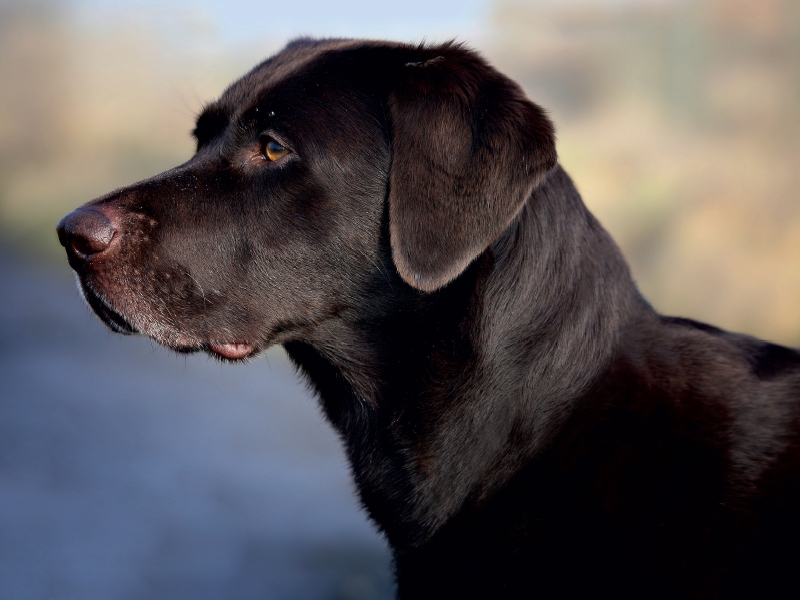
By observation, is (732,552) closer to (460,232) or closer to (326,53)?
(460,232)

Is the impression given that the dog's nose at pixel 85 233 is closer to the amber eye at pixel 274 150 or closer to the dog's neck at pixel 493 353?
the amber eye at pixel 274 150

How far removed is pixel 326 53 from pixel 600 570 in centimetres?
183

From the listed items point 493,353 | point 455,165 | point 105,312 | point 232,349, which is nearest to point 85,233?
point 105,312

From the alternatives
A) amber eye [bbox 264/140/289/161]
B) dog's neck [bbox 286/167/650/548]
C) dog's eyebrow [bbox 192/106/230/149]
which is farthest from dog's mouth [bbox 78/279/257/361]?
dog's eyebrow [bbox 192/106/230/149]

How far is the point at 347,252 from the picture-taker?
256 centimetres

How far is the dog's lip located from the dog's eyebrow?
0.74 m

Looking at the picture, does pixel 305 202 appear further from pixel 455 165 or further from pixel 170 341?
pixel 170 341

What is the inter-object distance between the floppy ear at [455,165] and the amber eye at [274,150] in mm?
356

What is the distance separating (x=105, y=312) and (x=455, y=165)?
1175 millimetres

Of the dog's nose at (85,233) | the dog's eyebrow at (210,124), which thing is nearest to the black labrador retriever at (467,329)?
the dog's nose at (85,233)

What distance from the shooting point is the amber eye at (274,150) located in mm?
2559

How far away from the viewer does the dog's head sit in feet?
7.86

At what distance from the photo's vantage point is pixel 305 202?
254 cm

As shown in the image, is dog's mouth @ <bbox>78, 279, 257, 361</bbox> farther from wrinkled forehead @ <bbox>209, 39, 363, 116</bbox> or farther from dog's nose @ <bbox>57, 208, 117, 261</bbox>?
wrinkled forehead @ <bbox>209, 39, 363, 116</bbox>
